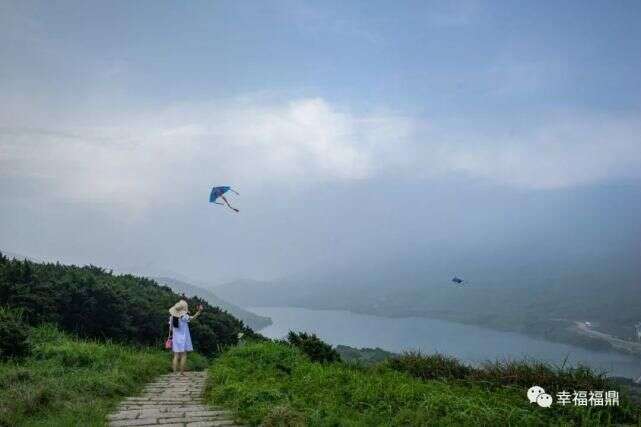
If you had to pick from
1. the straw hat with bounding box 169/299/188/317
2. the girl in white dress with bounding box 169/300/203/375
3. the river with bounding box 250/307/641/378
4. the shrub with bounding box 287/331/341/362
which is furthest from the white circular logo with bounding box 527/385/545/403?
the river with bounding box 250/307/641/378

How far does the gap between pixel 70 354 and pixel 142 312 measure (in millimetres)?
7765

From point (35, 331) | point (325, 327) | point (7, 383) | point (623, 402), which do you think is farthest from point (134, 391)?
point (325, 327)

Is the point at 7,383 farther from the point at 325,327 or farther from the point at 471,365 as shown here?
the point at 325,327

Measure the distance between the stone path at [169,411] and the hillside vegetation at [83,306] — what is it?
7.42 m

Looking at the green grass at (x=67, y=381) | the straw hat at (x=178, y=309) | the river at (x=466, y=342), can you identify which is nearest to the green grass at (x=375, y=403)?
the green grass at (x=67, y=381)

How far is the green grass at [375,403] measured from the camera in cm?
699

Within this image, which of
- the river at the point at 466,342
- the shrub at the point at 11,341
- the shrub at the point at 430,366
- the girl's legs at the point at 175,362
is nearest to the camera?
the shrub at the point at 11,341

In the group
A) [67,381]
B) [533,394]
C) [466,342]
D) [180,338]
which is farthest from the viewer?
[466,342]

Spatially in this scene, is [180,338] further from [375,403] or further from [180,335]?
[375,403]

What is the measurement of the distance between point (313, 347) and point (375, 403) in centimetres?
718

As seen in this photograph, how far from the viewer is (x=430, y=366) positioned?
41.2ft

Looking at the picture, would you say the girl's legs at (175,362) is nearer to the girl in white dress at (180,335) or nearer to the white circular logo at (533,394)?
the girl in white dress at (180,335)

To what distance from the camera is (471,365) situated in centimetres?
1273

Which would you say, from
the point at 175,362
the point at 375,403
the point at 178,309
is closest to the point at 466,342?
the point at 178,309
